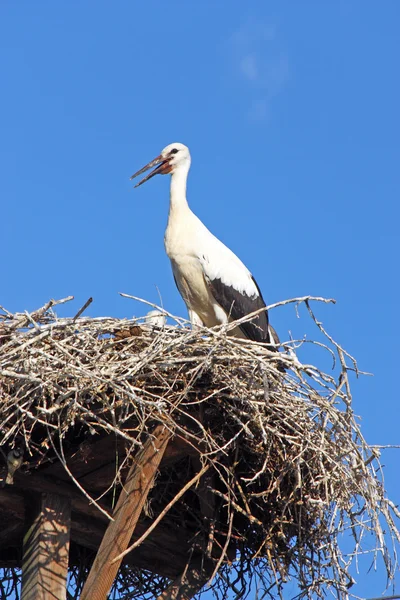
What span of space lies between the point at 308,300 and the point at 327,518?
1013 millimetres

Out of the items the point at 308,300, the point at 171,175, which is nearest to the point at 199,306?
the point at 171,175

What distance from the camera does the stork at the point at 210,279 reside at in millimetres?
6383

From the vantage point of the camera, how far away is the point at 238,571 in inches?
199

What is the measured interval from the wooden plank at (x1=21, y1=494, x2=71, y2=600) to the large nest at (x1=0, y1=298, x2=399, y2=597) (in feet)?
0.57

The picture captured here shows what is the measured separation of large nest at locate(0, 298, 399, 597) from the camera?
4297mm

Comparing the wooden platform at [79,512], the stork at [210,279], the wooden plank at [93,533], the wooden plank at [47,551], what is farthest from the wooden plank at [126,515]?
the stork at [210,279]

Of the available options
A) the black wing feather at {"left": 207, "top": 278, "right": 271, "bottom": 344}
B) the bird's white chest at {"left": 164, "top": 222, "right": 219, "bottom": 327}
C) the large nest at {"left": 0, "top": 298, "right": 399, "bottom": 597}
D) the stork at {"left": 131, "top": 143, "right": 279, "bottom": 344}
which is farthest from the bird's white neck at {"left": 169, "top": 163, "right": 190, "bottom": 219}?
the large nest at {"left": 0, "top": 298, "right": 399, "bottom": 597}

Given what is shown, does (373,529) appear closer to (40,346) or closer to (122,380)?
(122,380)

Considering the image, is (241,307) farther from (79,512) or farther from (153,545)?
(79,512)

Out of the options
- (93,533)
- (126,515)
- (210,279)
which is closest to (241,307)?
(210,279)

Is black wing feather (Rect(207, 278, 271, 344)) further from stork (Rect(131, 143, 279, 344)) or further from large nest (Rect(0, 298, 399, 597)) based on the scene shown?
large nest (Rect(0, 298, 399, 597))

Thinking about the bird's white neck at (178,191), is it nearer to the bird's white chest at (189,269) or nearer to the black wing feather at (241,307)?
the bird's white chest at (189,269)

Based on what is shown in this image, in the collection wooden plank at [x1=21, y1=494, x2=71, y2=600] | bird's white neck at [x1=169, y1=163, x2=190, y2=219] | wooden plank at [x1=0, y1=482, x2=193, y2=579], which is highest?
bird's white neck at [x1=169, y1=163, x2=190, y2=219]

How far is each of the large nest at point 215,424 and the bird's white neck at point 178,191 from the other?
6.65 ft
